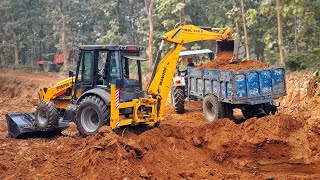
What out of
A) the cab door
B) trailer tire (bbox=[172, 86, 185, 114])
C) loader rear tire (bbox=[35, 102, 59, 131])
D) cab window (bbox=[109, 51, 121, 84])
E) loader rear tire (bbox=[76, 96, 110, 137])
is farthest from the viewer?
trailer tire (bbox=[172, 86, 185, 114])

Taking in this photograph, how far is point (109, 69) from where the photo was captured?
990 cm

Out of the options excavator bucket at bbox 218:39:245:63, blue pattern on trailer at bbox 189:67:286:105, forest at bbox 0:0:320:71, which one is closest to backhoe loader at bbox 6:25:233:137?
blue pattern on trailer at bbox 189:67:286:105

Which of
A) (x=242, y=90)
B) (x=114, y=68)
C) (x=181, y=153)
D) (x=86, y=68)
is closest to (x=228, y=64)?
(x=242, y=90)

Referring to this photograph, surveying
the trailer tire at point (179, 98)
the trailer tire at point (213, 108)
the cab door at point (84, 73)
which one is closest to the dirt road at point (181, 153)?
the cab door at point (84, 73)

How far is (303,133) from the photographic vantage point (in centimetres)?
891

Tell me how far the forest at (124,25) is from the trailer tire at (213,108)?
30.7 feet

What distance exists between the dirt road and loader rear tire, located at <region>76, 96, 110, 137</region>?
0.53 meters

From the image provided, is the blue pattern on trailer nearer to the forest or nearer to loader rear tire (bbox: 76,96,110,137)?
loader rear tire (bbox: 76,96,110,137)

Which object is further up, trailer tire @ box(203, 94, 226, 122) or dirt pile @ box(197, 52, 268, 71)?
dirt pile @ box(197, 52, 268, 71)

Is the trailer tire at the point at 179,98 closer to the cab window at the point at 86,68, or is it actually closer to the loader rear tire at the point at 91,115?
the cab window at the point at 86,68

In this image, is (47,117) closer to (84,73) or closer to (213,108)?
(84,73)

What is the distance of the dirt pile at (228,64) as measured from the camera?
11.9 metres

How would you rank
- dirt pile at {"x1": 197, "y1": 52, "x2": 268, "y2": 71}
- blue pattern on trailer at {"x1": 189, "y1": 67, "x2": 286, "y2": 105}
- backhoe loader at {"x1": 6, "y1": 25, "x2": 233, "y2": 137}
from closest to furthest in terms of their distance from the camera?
backhoe loader at {"x1": 6, "y1": 25, "x2": 233, "y2": 137} < blue pattern on trailer at {"x1": 189, "y1": 67, "x2": 286, "y2": 105} < dirt pile at {"x1": 197, "y1": 52, "x2": 268, "y2": 71}

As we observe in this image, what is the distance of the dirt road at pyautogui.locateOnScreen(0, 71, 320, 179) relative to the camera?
24.2 ft
